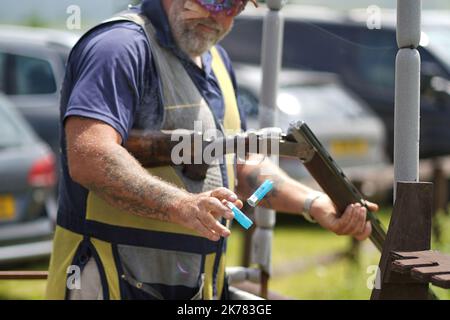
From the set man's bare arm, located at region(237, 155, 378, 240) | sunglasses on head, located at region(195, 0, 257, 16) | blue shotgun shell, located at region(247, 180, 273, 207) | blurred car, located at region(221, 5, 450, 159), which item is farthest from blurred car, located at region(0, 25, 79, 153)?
blue shotgun shell, located at region(247, 180, 273, 207)

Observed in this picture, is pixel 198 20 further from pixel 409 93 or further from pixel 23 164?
pixel 23 164

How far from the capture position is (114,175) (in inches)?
106

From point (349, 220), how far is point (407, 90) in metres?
0.68

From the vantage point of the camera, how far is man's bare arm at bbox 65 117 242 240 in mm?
2664

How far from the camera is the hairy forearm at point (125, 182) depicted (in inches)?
105

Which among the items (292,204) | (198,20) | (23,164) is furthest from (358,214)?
(23,164)

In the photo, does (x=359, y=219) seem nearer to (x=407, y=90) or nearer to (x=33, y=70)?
(x=407, y=90)

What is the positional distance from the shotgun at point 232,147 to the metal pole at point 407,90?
363mm

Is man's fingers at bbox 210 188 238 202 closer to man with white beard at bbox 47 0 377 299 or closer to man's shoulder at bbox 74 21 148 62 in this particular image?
man with white beard at bbox 47 0 377 299

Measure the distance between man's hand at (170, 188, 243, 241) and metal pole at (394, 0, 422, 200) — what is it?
461 mm

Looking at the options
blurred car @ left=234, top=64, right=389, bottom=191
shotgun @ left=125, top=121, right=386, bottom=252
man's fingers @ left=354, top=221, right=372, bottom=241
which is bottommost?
man's fingers @ left=354, top=221, right=372, bottom=241

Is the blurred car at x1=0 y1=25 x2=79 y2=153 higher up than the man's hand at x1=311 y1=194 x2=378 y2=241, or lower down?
higher up

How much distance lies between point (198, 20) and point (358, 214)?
0.81m

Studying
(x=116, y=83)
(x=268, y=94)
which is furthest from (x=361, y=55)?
(x=116, y=83)
